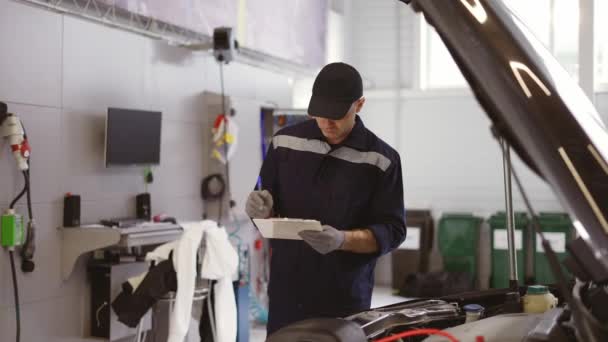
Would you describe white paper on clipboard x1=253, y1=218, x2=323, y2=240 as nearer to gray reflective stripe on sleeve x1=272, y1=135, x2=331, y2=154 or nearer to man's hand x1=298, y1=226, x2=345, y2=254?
man's hand x1=298, y1=226, x2=345, y2=254

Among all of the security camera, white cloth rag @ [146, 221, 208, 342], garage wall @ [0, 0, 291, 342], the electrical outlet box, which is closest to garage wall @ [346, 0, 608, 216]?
the security camera

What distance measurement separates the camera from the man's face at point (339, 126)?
2451 mm

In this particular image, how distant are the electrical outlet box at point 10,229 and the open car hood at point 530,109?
10.6 ft

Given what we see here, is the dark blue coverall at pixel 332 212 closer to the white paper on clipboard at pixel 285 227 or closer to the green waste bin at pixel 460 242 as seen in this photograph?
the white paper on clipboard at pixel 285 227

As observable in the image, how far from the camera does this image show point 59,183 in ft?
14.3

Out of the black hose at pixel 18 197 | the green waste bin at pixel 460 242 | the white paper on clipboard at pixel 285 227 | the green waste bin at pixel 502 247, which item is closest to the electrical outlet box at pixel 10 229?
the black hose at pixel 18 197

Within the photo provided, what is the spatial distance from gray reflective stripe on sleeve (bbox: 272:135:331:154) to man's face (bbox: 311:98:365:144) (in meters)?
0.04

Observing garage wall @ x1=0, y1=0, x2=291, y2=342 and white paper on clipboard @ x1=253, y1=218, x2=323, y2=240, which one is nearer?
white paper on clipboard @ x1=253, y1=218, x2=323, y2=240

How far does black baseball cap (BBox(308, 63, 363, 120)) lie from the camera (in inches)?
92.9

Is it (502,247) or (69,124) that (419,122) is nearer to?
(502,247)

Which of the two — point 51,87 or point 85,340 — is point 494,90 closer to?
point 51,87

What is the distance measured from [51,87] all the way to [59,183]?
23.8 inches

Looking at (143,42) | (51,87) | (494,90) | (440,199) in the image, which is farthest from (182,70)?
(494,90)

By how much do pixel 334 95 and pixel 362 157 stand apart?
286mm
